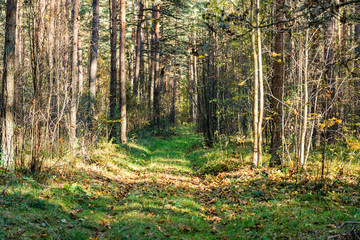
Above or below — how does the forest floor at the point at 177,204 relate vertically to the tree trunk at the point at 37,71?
below

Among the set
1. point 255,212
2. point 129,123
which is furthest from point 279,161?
point 129,123

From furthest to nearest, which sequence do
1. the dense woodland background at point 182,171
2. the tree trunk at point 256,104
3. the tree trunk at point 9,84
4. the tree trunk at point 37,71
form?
1. the tree trunk at point 256,104
2. the tree trunk at point 9,84
3. the tree trunk at point 37,71
4. the dense woodland background at point 182,171

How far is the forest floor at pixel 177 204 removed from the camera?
4.86 m

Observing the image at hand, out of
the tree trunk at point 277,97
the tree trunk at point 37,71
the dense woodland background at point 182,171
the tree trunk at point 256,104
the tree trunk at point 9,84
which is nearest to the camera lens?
the dense woodland background at point 182,171

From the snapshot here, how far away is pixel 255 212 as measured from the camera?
19.9 ft

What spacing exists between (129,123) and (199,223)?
53.1 feet

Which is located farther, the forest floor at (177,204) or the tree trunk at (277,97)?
the tree trunk at (277,97)

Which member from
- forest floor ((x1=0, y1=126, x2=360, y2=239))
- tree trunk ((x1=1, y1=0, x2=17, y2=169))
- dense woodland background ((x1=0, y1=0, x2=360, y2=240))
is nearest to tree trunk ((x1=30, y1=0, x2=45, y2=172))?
dense woodland background ((x1=0, y1=0, x2=360, y2=240))

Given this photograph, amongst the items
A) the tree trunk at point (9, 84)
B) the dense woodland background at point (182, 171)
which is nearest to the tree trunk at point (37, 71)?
the dense woodland background at point (182, 171)

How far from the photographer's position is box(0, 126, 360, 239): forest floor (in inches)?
191

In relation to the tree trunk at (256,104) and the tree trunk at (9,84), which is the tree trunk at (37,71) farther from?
the tree trunk at (256,104)

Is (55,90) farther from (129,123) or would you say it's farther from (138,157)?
(129,123)

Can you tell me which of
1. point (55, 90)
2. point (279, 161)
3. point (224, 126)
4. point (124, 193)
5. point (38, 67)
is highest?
point (38, 67)

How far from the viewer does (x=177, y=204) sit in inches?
259
